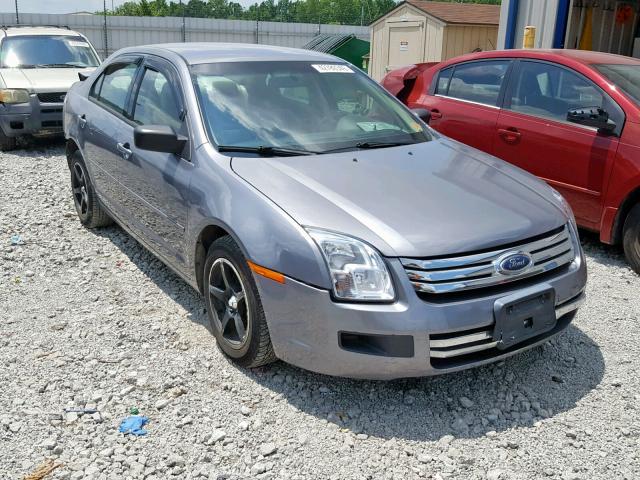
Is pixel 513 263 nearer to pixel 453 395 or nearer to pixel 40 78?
pixel 453 395

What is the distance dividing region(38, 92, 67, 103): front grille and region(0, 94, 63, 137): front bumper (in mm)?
43

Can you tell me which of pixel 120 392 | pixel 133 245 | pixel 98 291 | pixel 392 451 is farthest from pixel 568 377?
pixel 133 245

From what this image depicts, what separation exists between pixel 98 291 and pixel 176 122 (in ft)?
4.54

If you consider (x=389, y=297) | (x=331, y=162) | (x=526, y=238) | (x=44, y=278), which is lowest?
(x=44, y=278)

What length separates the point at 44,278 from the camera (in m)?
4.76

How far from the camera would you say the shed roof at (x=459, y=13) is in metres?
14.6

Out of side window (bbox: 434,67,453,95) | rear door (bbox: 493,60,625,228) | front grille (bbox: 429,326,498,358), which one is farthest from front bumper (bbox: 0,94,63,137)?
front grille (bbox: 429,326,498,358)

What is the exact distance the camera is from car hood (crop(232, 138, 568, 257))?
2.92 metres

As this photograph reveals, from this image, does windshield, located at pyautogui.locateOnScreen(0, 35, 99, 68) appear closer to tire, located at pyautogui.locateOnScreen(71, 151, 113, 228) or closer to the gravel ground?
tire, located at pyautogui.locateOnScreen(71, 151, 113, 228)

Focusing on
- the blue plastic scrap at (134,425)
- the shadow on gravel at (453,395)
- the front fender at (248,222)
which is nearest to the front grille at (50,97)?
the front fender at (248,222)

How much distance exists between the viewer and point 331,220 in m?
2.96

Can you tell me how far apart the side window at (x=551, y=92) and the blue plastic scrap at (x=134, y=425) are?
159 inches

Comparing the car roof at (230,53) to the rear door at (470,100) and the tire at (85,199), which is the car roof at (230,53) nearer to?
the tire at (85,199)

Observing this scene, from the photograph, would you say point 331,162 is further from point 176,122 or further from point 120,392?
point 120,392
